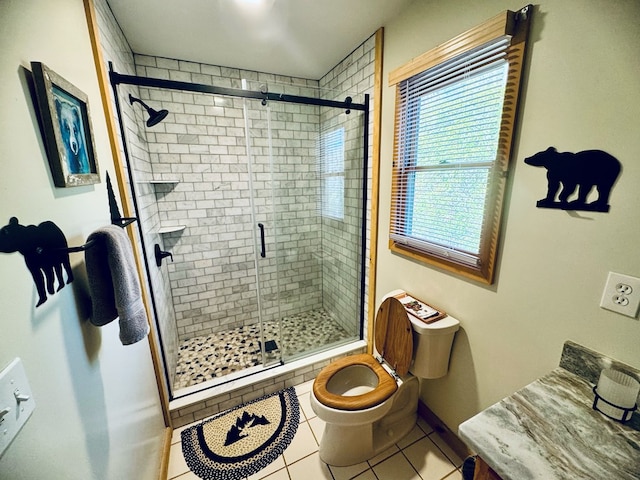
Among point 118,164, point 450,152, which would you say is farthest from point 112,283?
point 450,152

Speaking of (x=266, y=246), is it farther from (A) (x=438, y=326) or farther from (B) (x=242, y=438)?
(A) (x=438, y=326)

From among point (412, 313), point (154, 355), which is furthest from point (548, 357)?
point (154, 355)

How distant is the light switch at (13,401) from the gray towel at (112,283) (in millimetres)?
311

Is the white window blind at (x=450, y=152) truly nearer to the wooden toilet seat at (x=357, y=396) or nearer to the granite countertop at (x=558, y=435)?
the granite countertop at (x=558, y=435)

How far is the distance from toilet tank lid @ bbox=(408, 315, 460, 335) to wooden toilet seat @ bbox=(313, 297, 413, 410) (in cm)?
5

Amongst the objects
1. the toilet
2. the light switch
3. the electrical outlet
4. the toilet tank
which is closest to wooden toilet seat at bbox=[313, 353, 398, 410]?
the toilet

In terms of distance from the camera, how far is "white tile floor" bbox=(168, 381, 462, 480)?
1.42 meters

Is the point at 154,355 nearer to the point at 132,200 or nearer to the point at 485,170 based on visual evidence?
the point at 132,200

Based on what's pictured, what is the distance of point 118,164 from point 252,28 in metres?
1.25

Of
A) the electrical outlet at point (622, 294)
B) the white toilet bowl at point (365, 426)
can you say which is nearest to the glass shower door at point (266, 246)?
the white toilet bowl at point (365, 426)

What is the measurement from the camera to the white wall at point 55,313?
0.55m

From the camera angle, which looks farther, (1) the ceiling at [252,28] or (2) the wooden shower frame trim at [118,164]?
(1) the ceiling at [252,28]

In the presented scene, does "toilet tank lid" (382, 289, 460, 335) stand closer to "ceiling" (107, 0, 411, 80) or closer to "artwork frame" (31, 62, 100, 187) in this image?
"artwork frame" (31, 62, 100, 187)

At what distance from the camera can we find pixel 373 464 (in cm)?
148
